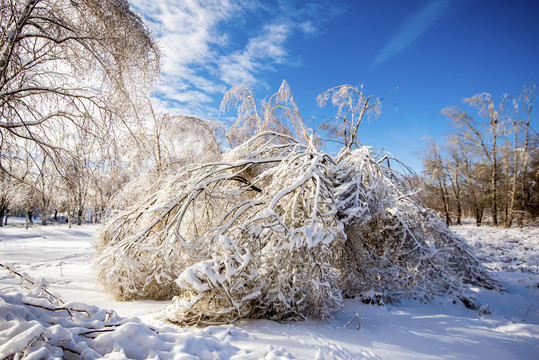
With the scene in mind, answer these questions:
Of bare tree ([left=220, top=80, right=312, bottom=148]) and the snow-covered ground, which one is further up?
bare tree ([left=220, top=80, right=312, bottom=148])

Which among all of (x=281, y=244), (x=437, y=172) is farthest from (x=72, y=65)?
(x=437, y=172)

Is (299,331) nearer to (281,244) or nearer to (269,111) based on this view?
(281,244)

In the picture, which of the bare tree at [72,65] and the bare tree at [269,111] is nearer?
the bare tree at [72,65]

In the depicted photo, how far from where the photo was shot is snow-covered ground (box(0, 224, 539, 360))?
200 centimetres

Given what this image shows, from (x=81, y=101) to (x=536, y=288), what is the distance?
30.8 ft

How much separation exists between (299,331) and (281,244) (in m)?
1.09

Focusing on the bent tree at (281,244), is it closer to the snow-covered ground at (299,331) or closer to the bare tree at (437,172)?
the snow-covered ground at (299,331)

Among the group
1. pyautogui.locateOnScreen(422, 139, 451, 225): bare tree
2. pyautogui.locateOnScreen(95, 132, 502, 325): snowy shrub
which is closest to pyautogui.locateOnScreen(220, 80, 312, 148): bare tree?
pyautogui.locateOnScreen(95, 132, 502, 325): snowy shrub

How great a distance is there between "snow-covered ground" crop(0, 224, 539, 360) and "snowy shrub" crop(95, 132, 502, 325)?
30 cm

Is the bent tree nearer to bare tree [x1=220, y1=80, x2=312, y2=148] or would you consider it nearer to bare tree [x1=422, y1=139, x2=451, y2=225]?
bare tree [x1=220, y1=80, x2=312, y2=148]

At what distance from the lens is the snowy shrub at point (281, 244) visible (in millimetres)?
3398

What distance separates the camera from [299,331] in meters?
3.25

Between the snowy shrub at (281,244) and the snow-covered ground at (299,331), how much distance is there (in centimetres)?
30

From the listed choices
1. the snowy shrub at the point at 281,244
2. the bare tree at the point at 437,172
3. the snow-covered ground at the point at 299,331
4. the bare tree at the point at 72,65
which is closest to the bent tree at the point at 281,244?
the snowy shrub at the point at 281,244
